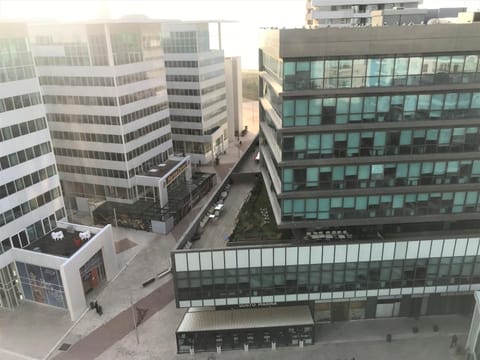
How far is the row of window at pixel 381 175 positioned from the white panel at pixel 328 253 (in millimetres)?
5518

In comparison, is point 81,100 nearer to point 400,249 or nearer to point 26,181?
point 26,181

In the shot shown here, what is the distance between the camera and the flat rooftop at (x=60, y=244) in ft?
137

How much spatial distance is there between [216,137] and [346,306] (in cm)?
5199

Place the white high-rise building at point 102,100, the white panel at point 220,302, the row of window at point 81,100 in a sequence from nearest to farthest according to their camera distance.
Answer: the white panel at point 220,302, the white high-rise building at point 102,100, the row of window at point 81,100

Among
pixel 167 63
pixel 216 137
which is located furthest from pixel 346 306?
pixel 167 63

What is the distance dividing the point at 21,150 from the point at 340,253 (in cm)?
3412

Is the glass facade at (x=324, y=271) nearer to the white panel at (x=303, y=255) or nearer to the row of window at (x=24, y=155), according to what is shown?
the white panel at (x=303, y=255)

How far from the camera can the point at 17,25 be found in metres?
39.6

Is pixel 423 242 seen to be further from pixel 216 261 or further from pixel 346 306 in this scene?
Answer: pixel 216 261

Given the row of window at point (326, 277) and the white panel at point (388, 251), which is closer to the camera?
the white panel at point (388, 251)

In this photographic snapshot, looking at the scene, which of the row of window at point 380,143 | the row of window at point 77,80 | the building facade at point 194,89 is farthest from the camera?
the building facade at point 194,89

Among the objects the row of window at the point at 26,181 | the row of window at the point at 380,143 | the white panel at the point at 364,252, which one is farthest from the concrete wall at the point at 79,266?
the white panel at the point at 364,252

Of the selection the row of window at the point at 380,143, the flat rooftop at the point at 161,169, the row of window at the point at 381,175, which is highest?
the row of window at the point at 380,143

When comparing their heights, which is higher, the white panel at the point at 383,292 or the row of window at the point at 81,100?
the row of window at the point at 81,100
